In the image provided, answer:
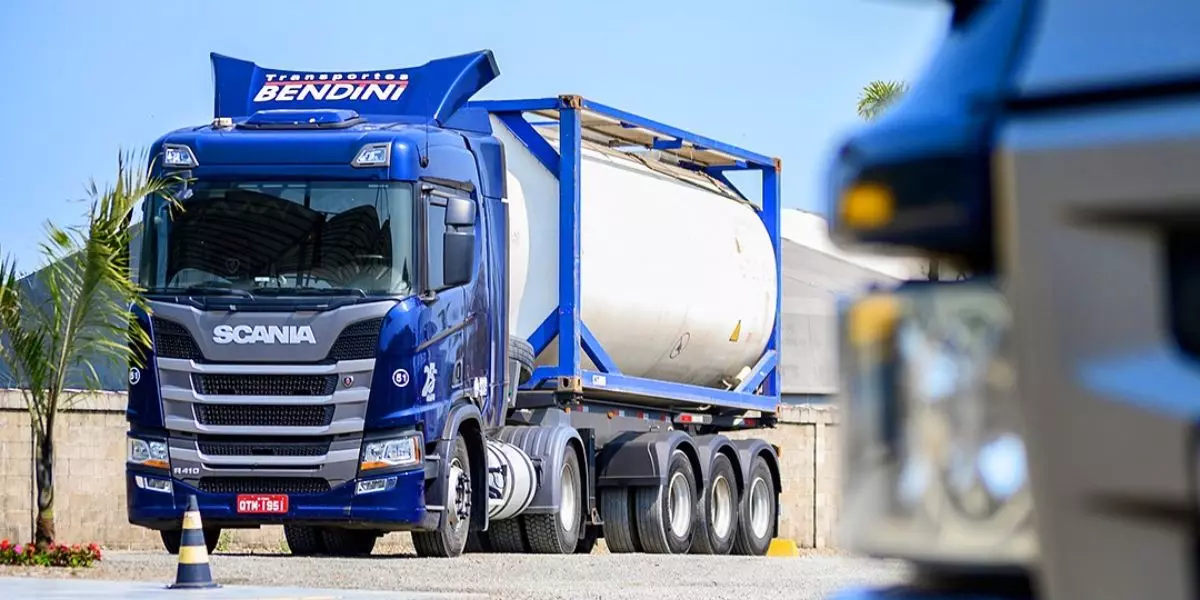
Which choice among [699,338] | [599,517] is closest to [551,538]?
[599,517]

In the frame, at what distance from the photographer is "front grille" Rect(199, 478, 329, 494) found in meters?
14.5

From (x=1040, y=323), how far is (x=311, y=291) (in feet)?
41.5

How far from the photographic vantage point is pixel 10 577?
496 inches

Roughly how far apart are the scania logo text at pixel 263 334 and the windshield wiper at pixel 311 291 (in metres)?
0.25

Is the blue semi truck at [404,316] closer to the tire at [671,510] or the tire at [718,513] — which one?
the tire at [671,510]

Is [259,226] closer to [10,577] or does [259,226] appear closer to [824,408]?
[10,577]

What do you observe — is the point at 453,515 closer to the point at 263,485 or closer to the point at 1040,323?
the point at 263,485

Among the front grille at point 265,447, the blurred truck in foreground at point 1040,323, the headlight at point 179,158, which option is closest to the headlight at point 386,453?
the front grille at point 265,447

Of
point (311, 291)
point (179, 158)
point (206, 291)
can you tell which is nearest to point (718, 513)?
point (311, 291)

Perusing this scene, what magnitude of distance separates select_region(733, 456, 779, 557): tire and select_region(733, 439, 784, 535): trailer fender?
53 millimetres

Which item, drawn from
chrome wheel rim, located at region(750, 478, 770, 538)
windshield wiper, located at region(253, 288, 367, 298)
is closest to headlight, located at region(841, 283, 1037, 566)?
windshield wiper, located at region(253, 288, 367, 298)

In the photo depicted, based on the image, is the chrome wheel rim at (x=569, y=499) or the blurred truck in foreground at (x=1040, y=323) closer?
the blurred truck in foreground at (x=1040, y=323)

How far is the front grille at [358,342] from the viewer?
14.1 m

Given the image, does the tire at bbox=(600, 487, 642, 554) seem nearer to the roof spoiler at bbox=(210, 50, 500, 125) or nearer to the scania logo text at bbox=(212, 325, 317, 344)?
the roof spoiler at bbox=(210, 50, 500, 125)
